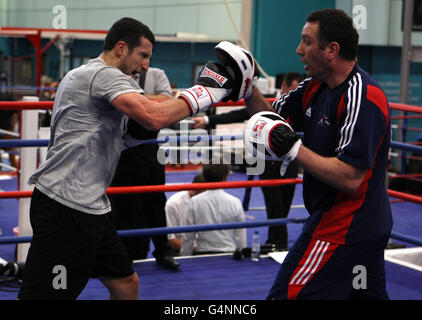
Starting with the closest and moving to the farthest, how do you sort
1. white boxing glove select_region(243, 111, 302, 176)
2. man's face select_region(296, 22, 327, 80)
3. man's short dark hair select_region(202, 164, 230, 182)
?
white boxing glove select_region(243, 111, 302, 176) < man's face select_region(296, 22, 327, 80) < man's short dark hair select_region(202, 164, 230, 182)

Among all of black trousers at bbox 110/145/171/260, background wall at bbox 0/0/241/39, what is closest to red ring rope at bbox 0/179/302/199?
black trousers at bbox 110/145/171/260

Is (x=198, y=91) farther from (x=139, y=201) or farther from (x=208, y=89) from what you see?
(x=139, y=201)

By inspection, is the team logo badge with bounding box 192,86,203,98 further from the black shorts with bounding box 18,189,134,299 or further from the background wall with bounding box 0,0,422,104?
the background wall with bounding box 0,0,422,104

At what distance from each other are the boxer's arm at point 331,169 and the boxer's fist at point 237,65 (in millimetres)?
399

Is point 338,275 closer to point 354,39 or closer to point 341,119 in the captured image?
point 341,119

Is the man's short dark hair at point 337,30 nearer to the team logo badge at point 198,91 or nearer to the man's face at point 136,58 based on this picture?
the team logo badge at point 198,91

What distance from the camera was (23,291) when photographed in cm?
208

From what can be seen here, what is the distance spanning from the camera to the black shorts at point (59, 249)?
2.08 meters

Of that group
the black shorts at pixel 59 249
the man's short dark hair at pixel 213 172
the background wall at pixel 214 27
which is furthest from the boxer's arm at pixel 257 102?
the background wall at pixel 214 27

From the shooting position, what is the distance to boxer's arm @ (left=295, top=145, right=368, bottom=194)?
73.6 inches

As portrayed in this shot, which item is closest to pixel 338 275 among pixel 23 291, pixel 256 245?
pixel 23 291

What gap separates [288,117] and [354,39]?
0.44 metres

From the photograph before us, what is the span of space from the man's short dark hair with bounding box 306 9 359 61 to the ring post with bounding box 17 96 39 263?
6.20ft

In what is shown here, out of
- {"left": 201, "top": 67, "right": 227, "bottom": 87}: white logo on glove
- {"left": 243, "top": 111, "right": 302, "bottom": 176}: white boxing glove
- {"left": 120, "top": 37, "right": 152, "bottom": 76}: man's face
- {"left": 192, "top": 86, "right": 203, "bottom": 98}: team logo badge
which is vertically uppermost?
{"left": 120, "top": 37, "right": 152, "bottom": 76}: man's face
